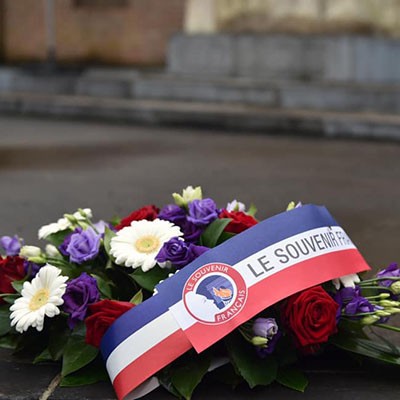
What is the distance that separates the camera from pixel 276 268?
6.10ft

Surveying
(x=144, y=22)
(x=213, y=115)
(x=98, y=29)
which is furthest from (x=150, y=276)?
(x=98, y=29)

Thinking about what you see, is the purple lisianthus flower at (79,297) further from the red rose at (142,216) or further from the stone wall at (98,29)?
the stone wall at (98,29)

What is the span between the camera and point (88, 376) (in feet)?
6.07

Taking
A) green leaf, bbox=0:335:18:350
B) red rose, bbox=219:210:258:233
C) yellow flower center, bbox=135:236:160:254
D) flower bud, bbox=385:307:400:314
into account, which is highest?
red rose, bbox=219:210:258:233

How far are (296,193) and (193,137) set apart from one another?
2.90 meters

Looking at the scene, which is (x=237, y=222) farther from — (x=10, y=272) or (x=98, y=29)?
(x=98, y=29)

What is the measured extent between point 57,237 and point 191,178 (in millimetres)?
3019

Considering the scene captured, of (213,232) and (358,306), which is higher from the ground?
(213,232)

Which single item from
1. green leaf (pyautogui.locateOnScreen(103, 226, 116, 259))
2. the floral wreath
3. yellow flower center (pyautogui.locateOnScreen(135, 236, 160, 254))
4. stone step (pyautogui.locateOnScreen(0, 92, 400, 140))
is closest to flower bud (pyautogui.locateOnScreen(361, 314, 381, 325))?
the floral wreath

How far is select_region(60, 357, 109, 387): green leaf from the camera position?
1.82 metres

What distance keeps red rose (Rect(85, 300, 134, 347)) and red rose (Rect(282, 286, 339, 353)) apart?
0.32m

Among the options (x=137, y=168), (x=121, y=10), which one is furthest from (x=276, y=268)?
(x=121, y=10)

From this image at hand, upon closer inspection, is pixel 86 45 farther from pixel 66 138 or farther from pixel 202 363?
pixel 202 363

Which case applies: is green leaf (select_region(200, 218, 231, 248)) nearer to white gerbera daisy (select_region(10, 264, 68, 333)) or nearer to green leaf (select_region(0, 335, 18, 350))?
white gerbera daisy (select_region(10, 264, 68, 333))
